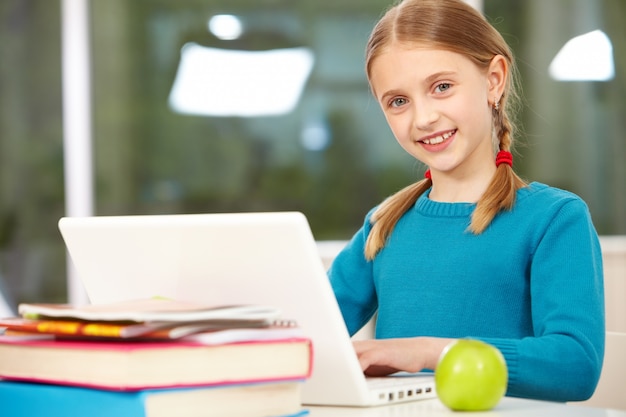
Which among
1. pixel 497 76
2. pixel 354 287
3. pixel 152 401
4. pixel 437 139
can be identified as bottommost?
pixel 354 287

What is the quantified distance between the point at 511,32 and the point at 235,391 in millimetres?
3390

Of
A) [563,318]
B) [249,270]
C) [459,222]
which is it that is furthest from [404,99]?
[249,270]

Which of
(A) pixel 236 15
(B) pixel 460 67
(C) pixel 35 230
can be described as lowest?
(C) pixel 35 230

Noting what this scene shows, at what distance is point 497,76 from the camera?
162 centimetres

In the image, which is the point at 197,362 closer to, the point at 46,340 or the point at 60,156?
the point at 46,340

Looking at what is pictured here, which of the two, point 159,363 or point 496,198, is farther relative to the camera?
point 496,198

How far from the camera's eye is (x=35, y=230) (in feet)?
14.2

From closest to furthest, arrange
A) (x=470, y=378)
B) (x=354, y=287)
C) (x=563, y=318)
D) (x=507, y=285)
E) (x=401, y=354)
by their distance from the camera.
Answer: (x=470, y=378), (x=401, y=354), (x=563, y=318), (x=507, y=285), (x=354, y=287)

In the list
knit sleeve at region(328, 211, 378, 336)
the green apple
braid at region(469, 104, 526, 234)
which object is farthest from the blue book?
knit sleeve at region(328, 211, 378, 336)

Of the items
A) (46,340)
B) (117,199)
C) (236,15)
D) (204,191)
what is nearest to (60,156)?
(117,199)

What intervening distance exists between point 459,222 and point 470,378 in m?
0.69

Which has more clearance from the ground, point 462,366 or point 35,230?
point 462,366

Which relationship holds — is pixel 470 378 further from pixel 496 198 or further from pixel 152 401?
pixel 496 198

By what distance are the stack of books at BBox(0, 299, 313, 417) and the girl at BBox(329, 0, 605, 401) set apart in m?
0.49
